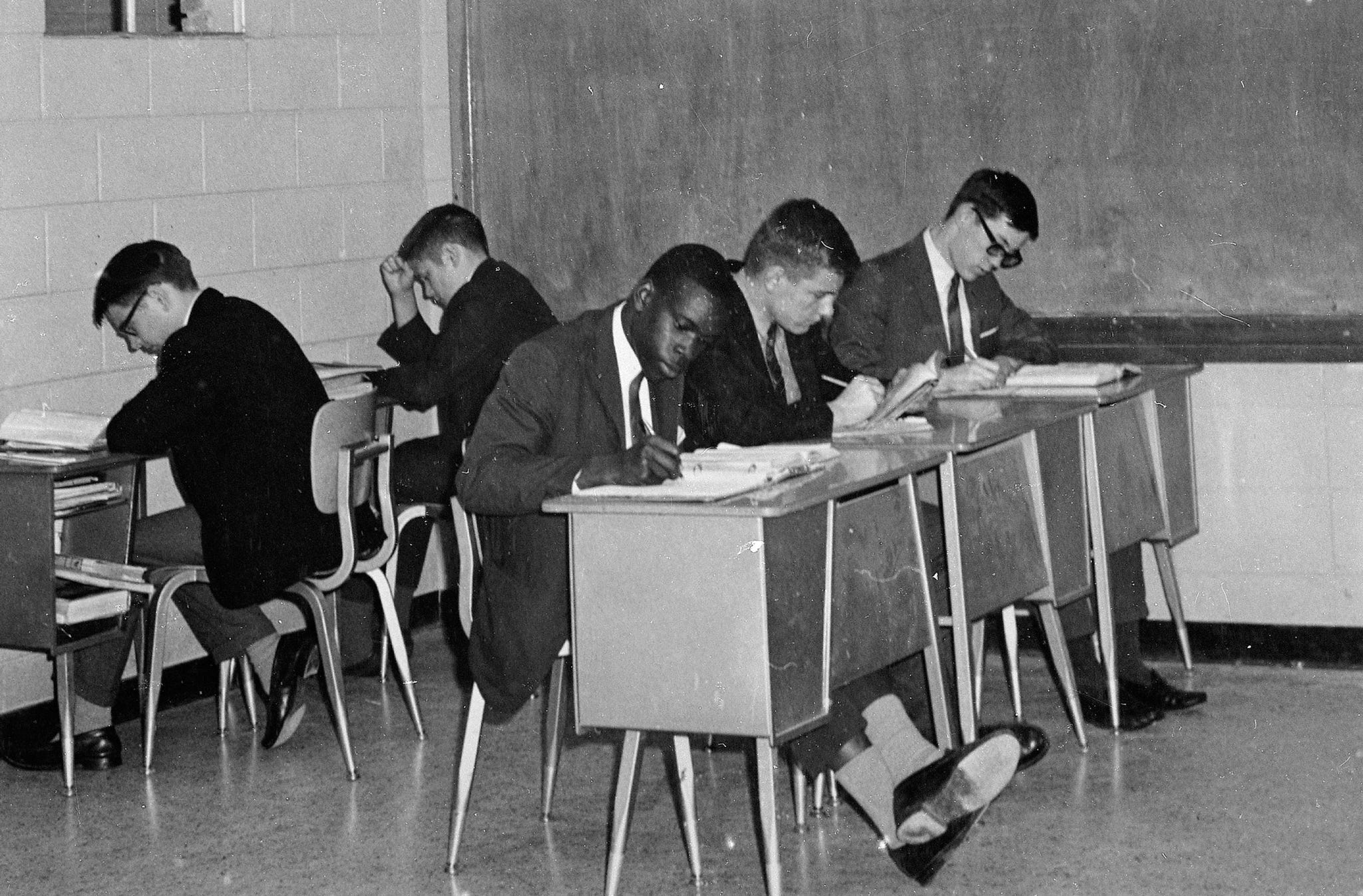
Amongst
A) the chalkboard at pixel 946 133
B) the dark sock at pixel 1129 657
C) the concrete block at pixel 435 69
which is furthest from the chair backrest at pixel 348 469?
the dark sock at pixel 1129 657

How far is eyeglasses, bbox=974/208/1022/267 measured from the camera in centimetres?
487

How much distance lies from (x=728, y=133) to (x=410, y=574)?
1609mm

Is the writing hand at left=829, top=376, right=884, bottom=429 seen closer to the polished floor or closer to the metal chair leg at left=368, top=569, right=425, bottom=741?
the polished floor

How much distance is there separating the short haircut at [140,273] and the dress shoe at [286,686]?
34.7 inches

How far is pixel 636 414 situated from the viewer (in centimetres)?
360

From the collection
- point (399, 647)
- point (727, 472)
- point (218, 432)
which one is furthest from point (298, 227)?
point (727, 472)

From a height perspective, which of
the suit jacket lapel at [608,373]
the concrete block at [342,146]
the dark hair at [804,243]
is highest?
the concrete block at [342,146]

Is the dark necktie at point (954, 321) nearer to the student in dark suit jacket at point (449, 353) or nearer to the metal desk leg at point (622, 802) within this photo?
the student in dark suit jacket at point (449, 353)

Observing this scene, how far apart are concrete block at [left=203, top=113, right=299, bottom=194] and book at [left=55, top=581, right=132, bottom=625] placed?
47.8 inches

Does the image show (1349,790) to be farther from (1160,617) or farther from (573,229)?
(573,229)

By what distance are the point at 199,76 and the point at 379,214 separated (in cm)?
85

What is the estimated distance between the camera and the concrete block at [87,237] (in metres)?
4.80

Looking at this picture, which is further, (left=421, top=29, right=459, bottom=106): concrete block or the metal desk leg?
(left=421, top=29, right=459, bottom=106): concrete block

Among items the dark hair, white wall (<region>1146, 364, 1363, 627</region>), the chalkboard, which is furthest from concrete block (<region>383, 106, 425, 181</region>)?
white wall (<region>1146, 364, 1363, 627</region>)
